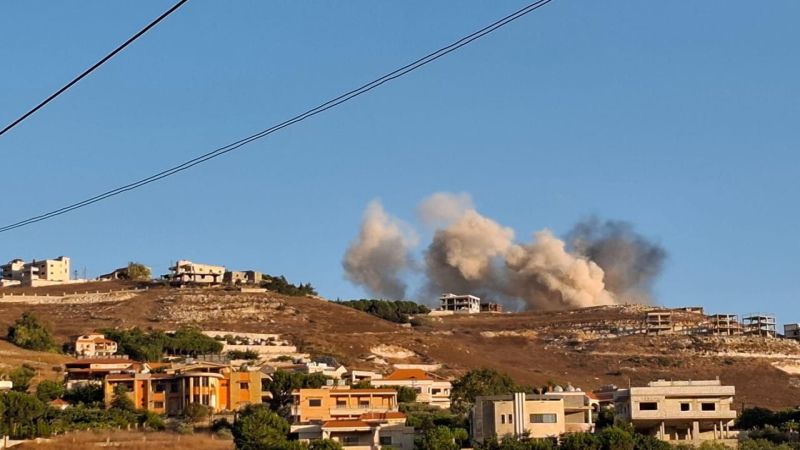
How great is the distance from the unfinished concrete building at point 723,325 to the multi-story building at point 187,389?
66.7 meters

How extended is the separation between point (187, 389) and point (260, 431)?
17.4m

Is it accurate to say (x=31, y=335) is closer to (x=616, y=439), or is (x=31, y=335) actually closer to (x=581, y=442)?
(x=581, y=442)

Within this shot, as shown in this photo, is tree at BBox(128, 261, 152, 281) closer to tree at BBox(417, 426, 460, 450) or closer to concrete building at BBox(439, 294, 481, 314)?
concrete building at BBox(439, 294, 481, 314)

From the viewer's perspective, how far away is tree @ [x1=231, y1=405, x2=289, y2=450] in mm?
75312

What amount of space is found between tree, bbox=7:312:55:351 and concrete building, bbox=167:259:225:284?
43052 mm

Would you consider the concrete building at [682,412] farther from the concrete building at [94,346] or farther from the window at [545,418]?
the concrete building at [94,346]

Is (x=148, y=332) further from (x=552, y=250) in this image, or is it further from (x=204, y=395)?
(x=552, y=250)

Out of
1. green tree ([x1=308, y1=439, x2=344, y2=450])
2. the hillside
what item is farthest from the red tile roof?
green tree ([x1=308, y1=439, x2=344, y2=450])

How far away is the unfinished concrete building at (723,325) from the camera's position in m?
150

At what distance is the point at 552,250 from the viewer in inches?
7480

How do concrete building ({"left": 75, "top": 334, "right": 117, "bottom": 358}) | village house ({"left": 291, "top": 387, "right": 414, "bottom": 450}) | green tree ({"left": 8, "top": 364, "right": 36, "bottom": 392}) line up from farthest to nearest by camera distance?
1. concrete building ({"left": 75, "top": 334, "right": 117, "bottom": 358})
2. green tree ({"left": 8, "top": 364, "right": 36, "bottom": 392})
3. village house ({"left": 291, "top": 387, "right": 414, "bottom": 450})

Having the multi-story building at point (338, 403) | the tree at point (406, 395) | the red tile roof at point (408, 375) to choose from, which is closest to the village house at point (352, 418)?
the multi-story building at point (338, 403)

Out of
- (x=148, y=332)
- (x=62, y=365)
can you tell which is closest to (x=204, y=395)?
(x=62, y=365)

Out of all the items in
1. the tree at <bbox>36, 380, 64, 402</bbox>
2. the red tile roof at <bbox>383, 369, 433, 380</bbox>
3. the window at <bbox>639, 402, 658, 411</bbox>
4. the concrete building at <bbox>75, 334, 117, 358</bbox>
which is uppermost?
the concrete building at <bbox>75, 334, 117, 358</bbox>
